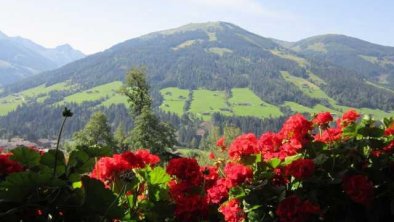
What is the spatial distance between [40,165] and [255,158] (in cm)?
211

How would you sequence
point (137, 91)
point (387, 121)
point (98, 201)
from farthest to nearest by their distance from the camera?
point (137, 91), point (387, 121), point (98, 201)

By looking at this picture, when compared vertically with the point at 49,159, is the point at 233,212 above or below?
below

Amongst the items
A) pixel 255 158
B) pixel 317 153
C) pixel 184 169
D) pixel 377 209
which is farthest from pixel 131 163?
pixel 377 209

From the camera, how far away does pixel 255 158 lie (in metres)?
4.54

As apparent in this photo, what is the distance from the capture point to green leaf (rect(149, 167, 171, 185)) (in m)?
3.74

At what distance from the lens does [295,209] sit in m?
3.95

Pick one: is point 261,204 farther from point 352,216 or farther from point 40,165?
point 40,165

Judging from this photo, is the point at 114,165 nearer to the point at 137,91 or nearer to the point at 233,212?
the point at 233,212

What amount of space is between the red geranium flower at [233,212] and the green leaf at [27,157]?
1776 millimetres

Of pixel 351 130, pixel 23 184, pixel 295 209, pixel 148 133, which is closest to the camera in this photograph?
pixel 23 184

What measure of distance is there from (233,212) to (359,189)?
3.89ft

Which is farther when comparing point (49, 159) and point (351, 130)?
point (351, 130)

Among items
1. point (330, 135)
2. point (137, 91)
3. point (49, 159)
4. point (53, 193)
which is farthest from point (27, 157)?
point (137, 91)

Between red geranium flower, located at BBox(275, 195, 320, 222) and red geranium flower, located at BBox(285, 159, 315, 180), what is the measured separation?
0.72 ft
